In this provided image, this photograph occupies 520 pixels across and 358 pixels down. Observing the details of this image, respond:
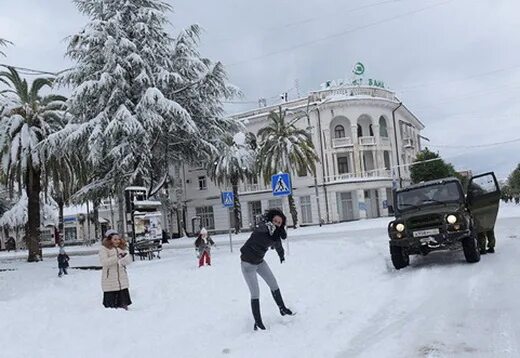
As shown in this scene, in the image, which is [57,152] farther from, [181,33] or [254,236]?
[254,236]

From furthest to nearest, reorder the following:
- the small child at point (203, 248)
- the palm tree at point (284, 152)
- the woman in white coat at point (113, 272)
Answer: the palm tree at point (284, 152), the small child at point (203, 248), the woman in white coat at point (113, 272)

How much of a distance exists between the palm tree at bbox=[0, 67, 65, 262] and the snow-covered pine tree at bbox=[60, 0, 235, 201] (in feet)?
11.2

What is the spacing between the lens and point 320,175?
52781mm

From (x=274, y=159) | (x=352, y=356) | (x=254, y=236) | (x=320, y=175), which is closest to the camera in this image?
(x=352, y=356)

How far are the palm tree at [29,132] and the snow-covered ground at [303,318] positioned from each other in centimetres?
1500

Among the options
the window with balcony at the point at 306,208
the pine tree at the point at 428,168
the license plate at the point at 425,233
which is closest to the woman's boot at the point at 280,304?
the license plate at the point at 425,233

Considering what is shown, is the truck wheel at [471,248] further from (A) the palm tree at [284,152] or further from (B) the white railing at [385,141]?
(B) the white railing at [385,141]

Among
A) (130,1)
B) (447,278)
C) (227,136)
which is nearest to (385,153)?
(227,136)

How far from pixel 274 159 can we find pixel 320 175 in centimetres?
1134

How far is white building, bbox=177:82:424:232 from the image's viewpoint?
5188cm

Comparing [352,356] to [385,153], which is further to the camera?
[385,153]

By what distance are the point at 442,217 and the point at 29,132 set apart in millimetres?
20294

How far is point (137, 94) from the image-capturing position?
71.1ft

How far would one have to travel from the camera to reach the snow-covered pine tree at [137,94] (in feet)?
66.4
